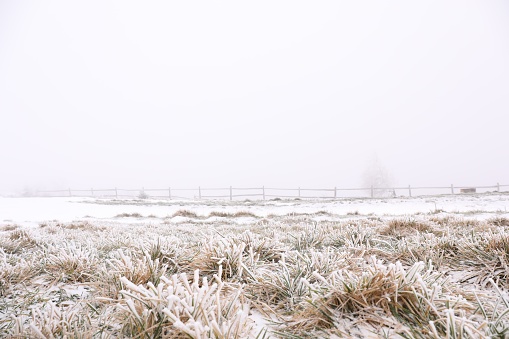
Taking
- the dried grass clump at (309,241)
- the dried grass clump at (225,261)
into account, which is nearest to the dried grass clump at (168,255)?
the dried grass clump at (225,261)

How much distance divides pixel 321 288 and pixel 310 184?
10486 cm

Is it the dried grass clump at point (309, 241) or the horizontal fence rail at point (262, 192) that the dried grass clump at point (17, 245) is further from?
the horizontal fence rail at point (262, 192)

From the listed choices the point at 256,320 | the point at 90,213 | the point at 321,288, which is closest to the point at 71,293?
the point at 256,320

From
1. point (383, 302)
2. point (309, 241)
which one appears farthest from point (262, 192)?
point (383, 302)

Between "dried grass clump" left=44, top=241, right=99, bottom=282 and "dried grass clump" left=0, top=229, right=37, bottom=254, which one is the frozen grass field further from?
"dried grass clump" left=0, top=229, right=37, bottom=254

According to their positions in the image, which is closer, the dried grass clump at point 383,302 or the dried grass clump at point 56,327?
the dried grass clump at point 56,327

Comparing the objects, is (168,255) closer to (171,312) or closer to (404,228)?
(171,312)

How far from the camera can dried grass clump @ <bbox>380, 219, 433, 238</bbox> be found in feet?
14.2

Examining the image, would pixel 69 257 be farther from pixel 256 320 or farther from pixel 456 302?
pixel 456 302

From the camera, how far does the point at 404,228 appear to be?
4.54 m

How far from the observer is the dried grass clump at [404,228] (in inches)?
171

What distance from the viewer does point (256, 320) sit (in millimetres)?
1735

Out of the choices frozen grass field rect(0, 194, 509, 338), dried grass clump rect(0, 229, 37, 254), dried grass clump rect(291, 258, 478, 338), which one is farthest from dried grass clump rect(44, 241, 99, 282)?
dried grass clump rect(291, 258, 478, 338)

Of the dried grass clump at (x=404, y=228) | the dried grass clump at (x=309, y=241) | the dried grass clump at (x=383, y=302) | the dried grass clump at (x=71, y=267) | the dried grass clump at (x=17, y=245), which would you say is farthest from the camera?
the dried grass clump at (x=404, y=228)
